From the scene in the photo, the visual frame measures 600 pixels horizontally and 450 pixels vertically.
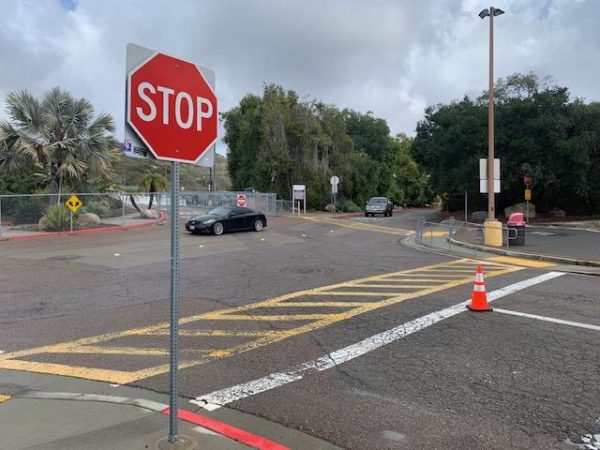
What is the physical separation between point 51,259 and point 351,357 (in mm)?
11395

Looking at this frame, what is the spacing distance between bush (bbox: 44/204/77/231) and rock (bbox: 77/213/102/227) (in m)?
0.93

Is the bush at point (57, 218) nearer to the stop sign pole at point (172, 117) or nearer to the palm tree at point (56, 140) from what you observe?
the palm tree at point (56, 140)

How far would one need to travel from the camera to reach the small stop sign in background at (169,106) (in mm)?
3291

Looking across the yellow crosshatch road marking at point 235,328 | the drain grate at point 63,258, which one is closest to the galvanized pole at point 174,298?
the yellow crosshatch road marking at point 235,328

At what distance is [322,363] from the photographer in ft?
18.6

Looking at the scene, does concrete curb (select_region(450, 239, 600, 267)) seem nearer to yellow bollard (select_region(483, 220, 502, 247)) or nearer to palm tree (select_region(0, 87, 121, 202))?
yellow bollard (select_region(483, 220, 502, 247))

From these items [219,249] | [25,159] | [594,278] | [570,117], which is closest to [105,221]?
[25,159]

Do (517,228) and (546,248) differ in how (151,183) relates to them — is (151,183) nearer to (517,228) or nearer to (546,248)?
(517,228)

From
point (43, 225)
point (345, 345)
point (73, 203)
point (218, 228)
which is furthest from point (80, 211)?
point (345, 345)

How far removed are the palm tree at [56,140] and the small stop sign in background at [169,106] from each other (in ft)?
72.7

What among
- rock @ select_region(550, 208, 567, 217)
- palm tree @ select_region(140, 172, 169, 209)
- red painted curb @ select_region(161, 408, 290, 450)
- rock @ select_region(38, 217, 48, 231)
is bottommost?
red painted curb @ select_region(161, 408, 290, 450)

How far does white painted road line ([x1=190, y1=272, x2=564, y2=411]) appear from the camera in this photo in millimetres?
4704

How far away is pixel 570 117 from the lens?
30844mm

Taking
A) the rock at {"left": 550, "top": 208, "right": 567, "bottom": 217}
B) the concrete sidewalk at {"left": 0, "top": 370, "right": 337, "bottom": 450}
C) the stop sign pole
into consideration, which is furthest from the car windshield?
the rock at {"left": 550, "top": 208, "right": 567, "bottom": 217}
